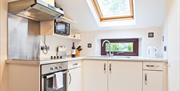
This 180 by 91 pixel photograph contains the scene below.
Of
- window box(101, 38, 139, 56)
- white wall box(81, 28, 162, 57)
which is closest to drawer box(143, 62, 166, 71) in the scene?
white wall box(81, 28, 162, 57)

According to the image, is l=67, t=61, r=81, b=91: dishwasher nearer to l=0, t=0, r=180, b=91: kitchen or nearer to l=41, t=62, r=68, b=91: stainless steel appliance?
l=0, t=0, r=180, b=91: kitchen

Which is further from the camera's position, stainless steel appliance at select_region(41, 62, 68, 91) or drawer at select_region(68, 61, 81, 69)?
drawer at select_region(68, 61, 81, 69)

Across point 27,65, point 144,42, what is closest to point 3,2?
point 27,65

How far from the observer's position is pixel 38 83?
1915 mm

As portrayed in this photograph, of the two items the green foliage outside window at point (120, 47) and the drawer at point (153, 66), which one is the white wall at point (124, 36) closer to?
the green foliage outside window at point (120, 47)

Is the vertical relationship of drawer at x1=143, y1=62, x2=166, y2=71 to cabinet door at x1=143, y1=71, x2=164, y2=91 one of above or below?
above

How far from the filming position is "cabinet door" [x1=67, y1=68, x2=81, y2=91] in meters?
2.58

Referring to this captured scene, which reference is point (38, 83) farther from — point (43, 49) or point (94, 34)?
point (94, 34)

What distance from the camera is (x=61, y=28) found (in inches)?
112

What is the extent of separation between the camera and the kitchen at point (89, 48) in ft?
6.68

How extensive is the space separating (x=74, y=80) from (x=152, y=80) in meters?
1.24

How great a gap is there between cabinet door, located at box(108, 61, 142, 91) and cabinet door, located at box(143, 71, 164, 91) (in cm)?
8

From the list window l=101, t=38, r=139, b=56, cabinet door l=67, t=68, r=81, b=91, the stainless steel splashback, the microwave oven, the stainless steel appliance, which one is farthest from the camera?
window l=101, t=38, r=139, b=56

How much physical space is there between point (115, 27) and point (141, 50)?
27.0 inches
